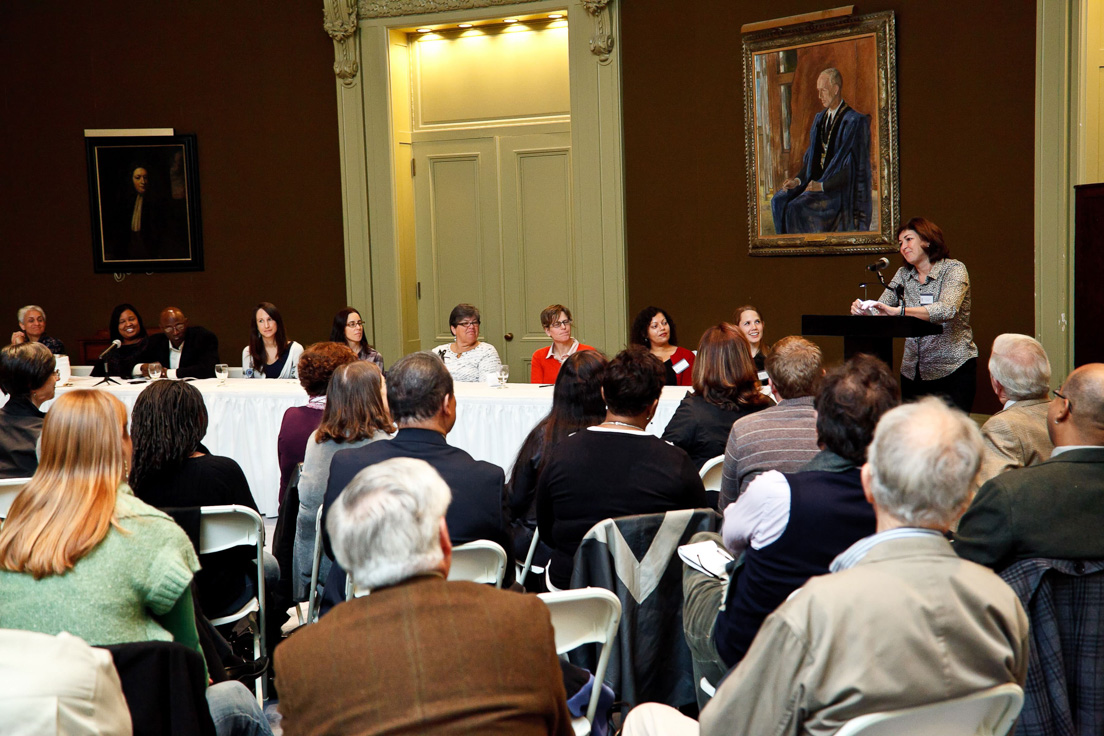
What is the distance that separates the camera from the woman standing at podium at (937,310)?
543 centimetres

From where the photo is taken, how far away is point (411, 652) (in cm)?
147

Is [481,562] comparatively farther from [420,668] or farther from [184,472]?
[420,668]

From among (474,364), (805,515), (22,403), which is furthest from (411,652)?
(474,364)

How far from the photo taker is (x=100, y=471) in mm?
2215

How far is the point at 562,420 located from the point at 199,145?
6.60 m

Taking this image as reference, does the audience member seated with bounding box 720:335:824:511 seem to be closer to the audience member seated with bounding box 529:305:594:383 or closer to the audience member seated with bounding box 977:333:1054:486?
the audience member seated with bounding box 977:333:1054:486

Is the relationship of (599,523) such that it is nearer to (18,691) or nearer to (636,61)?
(18,691)

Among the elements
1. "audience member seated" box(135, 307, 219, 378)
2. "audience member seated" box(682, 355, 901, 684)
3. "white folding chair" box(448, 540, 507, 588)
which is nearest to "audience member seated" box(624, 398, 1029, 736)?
"audience member seated" box(682, 355, 901, 684)

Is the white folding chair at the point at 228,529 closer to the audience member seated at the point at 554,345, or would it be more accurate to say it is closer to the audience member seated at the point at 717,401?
the audience member seated at the point at 717,401

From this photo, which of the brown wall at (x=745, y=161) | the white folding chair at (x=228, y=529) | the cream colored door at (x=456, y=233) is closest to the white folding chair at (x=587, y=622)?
the white folding chair at (x=228, y=529)

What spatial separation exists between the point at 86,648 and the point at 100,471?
0.74 metres

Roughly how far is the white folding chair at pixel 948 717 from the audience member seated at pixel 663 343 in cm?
438

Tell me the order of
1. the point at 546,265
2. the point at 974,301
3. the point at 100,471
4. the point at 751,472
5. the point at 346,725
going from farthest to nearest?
the point at 546,265, the point at 974,301, the point at 751,472, the point at 100,471, the point at 346,725

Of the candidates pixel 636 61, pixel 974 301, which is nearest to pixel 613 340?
pixel 636 61
